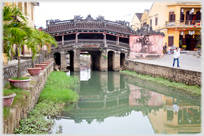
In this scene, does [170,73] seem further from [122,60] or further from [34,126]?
[122,60]

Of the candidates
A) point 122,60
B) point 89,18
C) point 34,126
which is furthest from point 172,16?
point 34,126

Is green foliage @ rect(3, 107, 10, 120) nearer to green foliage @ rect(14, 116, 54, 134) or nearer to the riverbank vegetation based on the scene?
the riverbank vegetation

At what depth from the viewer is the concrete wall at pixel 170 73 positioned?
425 inches

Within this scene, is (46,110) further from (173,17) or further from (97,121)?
(173,17)

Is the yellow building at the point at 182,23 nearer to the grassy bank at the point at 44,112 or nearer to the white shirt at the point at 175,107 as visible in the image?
the white shirt at the point at 175,107

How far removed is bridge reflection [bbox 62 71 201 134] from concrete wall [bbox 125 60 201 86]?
1.32 m

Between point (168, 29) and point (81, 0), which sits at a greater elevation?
point (168, 29)

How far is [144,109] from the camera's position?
8.67m

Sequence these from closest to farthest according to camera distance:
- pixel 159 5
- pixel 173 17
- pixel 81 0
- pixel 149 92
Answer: pixel 81 0
pixel 149 92
pixel 173 17
pixel 159 5

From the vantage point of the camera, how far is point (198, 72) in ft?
34.6

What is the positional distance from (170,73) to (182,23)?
1340cm

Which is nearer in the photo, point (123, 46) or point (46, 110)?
point (46, 110)

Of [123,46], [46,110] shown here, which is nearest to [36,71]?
[46,110]

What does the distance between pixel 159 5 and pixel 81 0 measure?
75.6 ft
